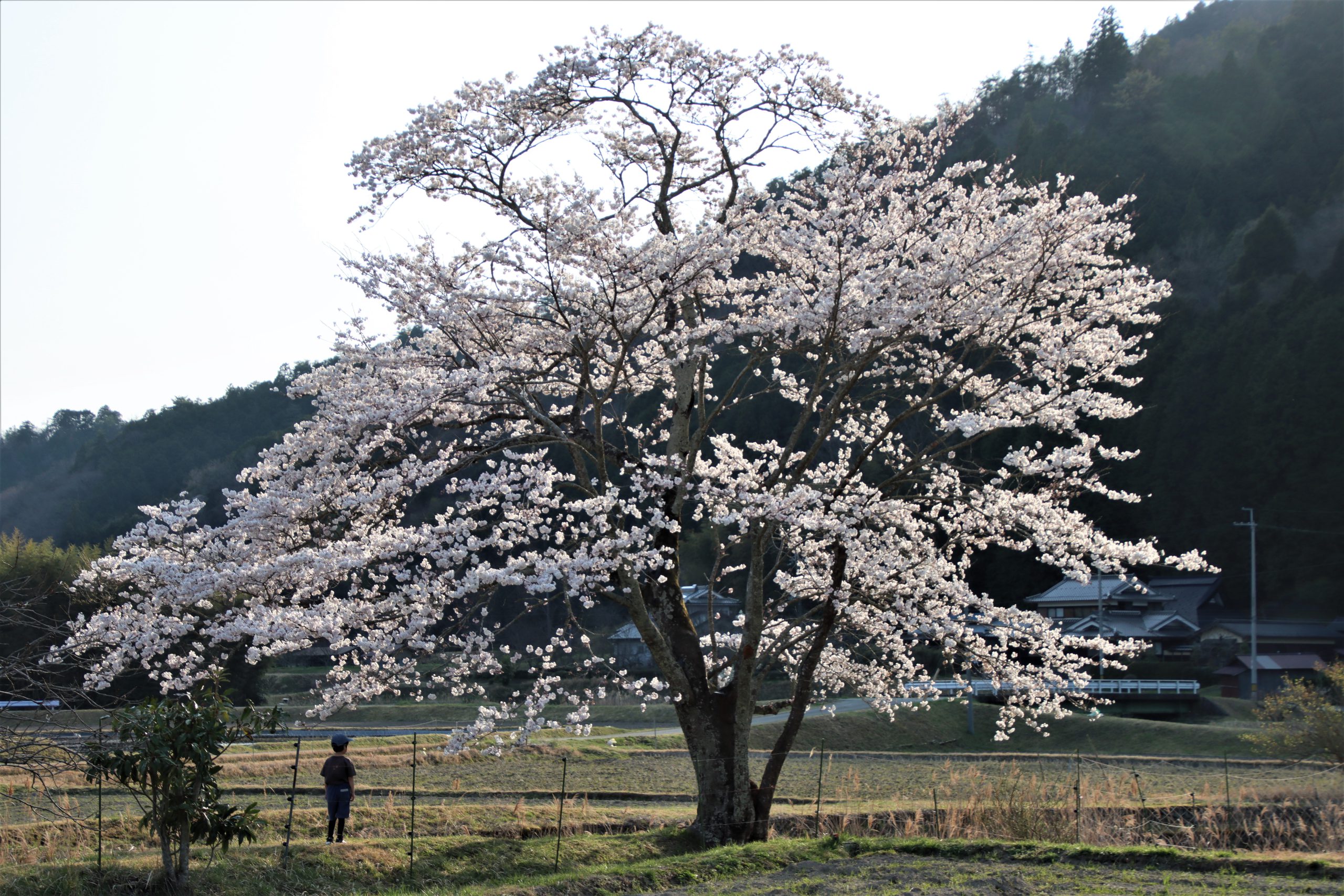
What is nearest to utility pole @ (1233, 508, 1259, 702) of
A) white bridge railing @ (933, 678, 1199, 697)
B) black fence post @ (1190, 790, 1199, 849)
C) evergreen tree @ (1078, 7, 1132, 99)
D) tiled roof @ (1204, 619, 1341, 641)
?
white bridge railing @ (933, 678, 1199, 697)

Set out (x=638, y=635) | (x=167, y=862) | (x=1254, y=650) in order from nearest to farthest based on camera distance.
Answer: (x=167, y=862), (x=1254, y=650), (x=638, y=635)

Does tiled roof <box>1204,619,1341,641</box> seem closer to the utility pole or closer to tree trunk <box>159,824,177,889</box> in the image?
the utility pole

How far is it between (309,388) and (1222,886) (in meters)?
9.35

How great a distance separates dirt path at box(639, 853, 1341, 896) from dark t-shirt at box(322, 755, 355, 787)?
348 cm

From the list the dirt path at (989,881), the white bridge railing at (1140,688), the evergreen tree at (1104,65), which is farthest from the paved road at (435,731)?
the evergreen tree at (1104,65)

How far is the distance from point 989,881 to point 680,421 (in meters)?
5.25

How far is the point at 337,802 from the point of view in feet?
29.8

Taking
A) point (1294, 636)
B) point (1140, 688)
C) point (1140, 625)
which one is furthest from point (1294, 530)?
point (1140, 688)

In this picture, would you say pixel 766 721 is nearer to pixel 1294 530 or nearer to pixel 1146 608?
pixel 1146 608

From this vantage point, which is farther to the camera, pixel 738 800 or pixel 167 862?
pixel 738 800

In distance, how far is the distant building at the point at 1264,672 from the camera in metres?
33.7

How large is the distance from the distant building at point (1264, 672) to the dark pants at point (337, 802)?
3312 centimetres

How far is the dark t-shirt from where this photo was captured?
9.10 metres

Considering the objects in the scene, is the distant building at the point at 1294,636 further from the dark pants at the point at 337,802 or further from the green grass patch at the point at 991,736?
the dark pants at the point at 337,802
